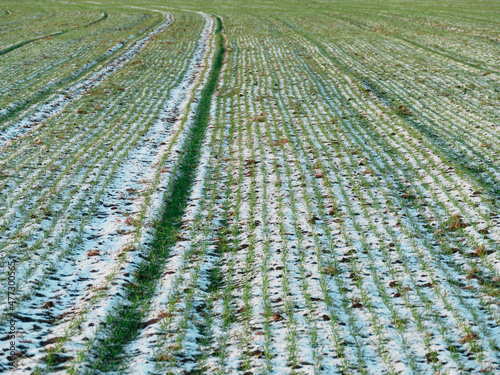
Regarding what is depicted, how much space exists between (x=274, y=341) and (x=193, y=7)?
63.6 metres

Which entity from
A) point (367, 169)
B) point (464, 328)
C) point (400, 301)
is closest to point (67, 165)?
point (367, 169)

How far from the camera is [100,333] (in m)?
6.30

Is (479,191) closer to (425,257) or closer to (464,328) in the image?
(425,257)

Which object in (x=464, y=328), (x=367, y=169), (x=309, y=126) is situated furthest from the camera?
(x=309, y=126)

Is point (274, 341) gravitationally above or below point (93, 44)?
below

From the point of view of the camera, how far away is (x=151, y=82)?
23.7 meters

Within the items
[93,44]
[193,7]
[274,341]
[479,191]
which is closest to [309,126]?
[479,191]

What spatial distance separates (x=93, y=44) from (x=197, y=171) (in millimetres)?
26166

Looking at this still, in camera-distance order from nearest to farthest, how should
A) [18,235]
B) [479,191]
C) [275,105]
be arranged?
[18,235], [479,191], [275,105]

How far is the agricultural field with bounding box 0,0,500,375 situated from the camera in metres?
6.06

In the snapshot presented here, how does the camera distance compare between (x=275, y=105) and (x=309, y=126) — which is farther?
(x=275, y=105)

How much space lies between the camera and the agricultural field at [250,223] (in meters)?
6.06

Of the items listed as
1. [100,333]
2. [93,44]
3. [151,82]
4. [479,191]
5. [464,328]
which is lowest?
[100,333]

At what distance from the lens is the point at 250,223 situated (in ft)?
31.8
